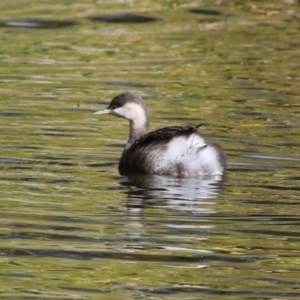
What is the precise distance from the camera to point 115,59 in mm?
16281

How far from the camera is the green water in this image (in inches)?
284

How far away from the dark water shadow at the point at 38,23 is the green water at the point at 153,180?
14 cm

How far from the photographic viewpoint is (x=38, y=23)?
18844 mm

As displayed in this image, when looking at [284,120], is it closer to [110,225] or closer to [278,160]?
[278,160]

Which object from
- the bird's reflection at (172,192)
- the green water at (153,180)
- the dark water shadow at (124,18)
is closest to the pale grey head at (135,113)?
the green water at (153,180)

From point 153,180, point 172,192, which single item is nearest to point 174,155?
point 153,180

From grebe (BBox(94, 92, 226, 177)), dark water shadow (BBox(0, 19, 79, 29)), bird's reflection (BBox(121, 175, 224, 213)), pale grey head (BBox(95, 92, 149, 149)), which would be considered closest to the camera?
bird's reflection (BBox(121, 175, 224, 213))

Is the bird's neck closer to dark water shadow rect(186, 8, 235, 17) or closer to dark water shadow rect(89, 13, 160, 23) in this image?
dark water shadow rect(89, 13, 160, 23)

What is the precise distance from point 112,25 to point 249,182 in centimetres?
933

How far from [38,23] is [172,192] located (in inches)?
377

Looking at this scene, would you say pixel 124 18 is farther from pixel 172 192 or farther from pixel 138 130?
pixel 172 192

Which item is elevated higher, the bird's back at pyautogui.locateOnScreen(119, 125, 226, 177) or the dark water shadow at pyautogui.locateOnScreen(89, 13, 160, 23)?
the dark water shadow at pyautogui.locateOnScreen(89, 13, 160, 23)

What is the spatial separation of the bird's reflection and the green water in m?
0.02

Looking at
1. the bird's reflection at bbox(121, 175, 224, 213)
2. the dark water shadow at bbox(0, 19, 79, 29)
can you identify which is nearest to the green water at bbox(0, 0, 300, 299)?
the bird's reflection at bbox(121, 175, 224, 213)
